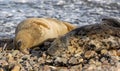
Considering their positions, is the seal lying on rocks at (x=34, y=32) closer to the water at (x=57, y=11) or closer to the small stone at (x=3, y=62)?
the small stone at (x=3, y=62)

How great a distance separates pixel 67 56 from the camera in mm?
5305

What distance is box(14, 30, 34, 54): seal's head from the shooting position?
6.30 m

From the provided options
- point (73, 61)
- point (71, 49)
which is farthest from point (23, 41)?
point (73, 61)

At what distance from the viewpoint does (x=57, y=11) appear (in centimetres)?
1291

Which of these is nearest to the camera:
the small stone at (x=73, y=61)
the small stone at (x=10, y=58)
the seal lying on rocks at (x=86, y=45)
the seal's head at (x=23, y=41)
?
the small stone at (x=73, y=61)

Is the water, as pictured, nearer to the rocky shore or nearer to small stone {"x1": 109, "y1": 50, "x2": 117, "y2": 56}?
the rocky shore

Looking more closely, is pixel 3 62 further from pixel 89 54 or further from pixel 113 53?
pixel 113 53

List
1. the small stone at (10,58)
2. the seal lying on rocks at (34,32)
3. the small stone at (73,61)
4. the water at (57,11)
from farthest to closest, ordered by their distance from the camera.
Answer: the water at (57,11) → the seal lying on rocks at (34,32) → the small stone at (10,58) → the small stone at (73,61)

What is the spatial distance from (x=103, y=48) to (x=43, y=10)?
7845mm

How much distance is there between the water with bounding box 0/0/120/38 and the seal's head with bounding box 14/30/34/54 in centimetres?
242

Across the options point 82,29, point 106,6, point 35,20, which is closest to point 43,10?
point 106,6

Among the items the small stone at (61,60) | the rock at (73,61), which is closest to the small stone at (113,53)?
the rock at (73,61)

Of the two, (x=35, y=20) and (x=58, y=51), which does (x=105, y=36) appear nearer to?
(x=58, y=51)

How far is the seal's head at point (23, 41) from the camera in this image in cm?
630
